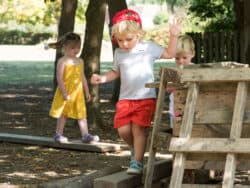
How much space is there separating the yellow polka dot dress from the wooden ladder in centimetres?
418

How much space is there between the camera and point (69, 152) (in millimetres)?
9320

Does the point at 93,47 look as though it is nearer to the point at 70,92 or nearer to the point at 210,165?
the point at 70,92

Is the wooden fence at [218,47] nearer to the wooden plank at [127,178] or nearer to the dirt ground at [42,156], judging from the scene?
the dirt ground at [42,156]

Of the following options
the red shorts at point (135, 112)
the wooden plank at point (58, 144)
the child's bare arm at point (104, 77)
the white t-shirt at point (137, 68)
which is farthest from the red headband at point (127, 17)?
the wooden plank at point (58, 144)

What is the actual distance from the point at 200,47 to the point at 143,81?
15.3m

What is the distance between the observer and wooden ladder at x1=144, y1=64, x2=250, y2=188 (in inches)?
206

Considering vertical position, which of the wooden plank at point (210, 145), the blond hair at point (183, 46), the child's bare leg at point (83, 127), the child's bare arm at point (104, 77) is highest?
the blond hair at point (183, 46)

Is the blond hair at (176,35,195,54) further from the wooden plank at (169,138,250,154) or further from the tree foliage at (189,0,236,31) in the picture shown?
the tree foliage at (189,0,236,31)

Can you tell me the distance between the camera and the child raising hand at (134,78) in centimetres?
651

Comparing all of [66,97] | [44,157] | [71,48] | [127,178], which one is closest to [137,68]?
[127,178]

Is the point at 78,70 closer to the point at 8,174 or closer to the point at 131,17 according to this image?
the point at 8,174

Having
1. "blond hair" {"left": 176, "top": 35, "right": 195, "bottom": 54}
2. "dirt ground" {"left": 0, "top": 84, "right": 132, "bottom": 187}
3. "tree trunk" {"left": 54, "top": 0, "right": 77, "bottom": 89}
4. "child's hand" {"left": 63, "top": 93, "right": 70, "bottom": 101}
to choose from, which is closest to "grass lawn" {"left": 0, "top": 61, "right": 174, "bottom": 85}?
"tree trunk" {"left": 54, "top": 0, "right": 77, "bottom": 89}

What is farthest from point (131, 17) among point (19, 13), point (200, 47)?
point (19, 13)

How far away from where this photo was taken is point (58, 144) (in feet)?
31.3
